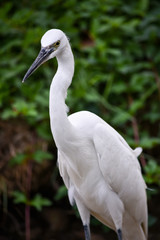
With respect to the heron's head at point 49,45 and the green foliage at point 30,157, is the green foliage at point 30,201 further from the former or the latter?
the heron's head at point 49,45

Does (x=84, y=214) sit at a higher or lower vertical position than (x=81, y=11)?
lower

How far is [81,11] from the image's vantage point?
4793 millimetres

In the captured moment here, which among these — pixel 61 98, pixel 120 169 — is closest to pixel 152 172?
pixel 120 169

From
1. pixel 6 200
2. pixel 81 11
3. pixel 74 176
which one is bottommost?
pixel 6 200

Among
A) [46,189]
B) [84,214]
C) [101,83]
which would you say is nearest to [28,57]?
[101,83]

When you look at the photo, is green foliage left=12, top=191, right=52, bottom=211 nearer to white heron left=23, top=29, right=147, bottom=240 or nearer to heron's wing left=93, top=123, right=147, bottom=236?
white heron left=23, top=29, right=147, bottom=240

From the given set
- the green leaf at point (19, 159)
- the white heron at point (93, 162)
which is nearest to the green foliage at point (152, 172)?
the white heron at point (93, 162)

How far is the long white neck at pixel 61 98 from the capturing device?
222 cm

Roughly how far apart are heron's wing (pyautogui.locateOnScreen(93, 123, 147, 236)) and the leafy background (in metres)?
0.65

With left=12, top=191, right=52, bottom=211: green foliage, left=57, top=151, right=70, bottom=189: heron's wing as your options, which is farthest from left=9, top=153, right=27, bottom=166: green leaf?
left=57, top=151, right=70, bottom=189: heron's wing

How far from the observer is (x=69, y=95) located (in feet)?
13.1

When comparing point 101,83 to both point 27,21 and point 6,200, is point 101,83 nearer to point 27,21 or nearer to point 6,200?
point 27,21

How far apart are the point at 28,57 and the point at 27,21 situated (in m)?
0.51

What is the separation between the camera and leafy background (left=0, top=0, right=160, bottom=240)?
3777mm
